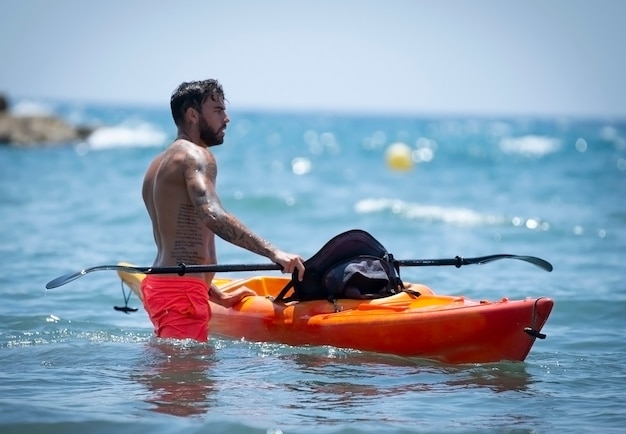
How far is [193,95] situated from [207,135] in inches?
9.7

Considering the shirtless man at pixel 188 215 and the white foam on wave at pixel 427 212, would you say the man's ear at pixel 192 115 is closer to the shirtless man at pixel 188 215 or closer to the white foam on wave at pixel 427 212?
the shirtless man at pixel 188 215

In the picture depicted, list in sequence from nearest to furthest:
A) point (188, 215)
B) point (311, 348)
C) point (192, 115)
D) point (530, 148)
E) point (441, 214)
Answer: point (188, 215), point (192, 115), point (311, 348), point (441, 214), point (530, 148)

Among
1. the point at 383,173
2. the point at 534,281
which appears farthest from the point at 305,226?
the point at 383,173

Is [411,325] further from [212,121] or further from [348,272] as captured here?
[212,121]

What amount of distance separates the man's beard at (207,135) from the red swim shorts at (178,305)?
807 mm

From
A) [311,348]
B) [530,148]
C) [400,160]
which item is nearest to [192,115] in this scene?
[311,348]

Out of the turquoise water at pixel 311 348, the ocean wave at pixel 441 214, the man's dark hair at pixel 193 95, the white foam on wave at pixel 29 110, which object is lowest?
the turquoise water at pixel 311 348

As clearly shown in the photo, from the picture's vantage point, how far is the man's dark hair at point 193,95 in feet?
18.9

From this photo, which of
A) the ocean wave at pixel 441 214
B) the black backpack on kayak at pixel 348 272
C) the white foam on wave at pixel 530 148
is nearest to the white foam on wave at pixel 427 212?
the ocean wave at pixel 441 214

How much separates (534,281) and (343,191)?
10765 mm

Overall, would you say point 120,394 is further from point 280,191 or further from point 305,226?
point 280,191

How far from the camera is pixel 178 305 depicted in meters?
5.76

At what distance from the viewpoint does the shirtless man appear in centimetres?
557

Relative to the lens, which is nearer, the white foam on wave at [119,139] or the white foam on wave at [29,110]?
the white foam on wave at [119,139]
